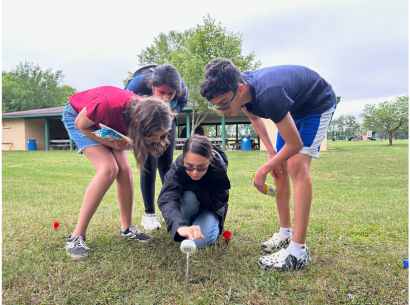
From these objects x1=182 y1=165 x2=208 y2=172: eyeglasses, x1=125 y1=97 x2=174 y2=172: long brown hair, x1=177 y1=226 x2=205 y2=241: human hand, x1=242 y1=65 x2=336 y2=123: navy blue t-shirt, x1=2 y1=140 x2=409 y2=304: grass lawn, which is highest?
x1=242 y1=65 x2=336 y2=123: navy blue t-shirt

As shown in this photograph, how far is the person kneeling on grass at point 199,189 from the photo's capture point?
7.57 feet

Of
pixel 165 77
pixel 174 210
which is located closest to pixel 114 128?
pixel 165 77

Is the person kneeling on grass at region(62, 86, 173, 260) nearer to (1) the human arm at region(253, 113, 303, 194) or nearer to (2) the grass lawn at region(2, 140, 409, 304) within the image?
(2) the grass lawn at region(2, 140, 409, 304)

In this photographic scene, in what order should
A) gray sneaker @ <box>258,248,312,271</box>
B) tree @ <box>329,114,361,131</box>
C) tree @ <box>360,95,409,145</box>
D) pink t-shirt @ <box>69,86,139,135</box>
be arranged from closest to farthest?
gray sneaker @ <box>258,248,312,271</box> < pink t-shirt @ <box>69,86,139,135</box> < tree @ <box>360,95,409,145</box> < tree @ <box>329,114,361,131</box>

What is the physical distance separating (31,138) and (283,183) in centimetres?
2499

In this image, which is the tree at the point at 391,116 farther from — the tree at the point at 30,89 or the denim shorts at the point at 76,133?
the tree at the point at 30,89

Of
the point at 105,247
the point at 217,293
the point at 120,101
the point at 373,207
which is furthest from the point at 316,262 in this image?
the point at 373,207

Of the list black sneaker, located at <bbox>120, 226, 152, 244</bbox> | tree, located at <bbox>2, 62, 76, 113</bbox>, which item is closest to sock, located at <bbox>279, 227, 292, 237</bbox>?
black sneaker, located at <bbox>120, 226, 152, 244</bbox>

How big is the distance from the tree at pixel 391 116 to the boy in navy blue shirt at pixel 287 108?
28.5 meters

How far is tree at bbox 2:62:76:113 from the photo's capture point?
38531 mm

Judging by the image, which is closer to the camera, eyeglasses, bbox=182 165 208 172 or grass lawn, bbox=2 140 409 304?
grass lawn, bbox=2 140 409 304

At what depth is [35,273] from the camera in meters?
2.08

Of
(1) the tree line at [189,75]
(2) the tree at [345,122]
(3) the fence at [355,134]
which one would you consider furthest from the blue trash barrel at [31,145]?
(2) the tree at [345,122]

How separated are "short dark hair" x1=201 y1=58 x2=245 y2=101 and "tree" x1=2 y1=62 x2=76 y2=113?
42377mm
